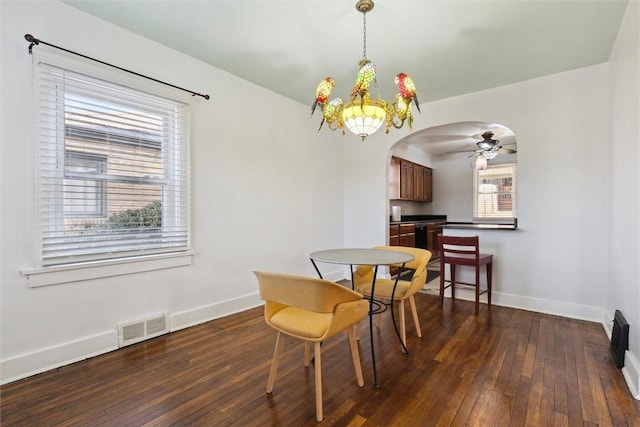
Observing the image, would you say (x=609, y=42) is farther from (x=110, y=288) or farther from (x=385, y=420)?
(x=110, y=288)

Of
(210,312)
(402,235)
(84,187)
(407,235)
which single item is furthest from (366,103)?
(407,235)

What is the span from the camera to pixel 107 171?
2469mm

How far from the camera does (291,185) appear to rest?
4.10m

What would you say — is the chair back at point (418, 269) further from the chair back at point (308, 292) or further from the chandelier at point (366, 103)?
the chandelier at point (366, 103)

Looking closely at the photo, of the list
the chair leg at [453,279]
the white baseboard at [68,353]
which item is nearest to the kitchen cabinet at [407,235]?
the chair leg at [453,279]

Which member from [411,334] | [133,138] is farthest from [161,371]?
[411,334]

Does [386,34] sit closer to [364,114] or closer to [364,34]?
[364,34]

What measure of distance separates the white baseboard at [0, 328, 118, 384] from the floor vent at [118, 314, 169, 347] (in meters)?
0.05

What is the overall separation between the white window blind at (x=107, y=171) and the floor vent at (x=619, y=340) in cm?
360

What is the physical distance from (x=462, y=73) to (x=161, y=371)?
3914mm

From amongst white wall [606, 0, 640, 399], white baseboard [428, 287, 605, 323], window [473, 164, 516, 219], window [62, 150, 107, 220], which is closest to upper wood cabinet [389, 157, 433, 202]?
window [473, 164, 516, 219]

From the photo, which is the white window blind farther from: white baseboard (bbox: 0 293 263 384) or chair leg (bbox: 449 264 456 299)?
chair leg (bbox: 449 264 456 299)

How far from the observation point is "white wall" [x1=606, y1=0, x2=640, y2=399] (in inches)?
78.0

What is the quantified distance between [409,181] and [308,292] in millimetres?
5579
